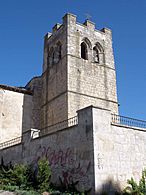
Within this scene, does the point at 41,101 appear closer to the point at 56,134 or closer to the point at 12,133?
the point at 12,133

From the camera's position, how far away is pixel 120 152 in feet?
36.8

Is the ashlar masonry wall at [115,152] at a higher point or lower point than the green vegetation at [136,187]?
higher

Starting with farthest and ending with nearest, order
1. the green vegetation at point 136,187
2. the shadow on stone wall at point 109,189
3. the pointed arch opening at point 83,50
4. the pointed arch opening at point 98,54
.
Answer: the pointed arch opening at point 98,54 < the pointed arch opening at point 83,50 < the green vegetation at point 136,187 < the shadow on stone wall at point 109,189

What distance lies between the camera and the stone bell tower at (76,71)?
1900 centimetres

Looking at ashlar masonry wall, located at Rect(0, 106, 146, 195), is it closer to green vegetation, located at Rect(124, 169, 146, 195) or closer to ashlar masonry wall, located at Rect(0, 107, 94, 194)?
ashlar masonry wall, located at Rect(0, 107, 94, 194)

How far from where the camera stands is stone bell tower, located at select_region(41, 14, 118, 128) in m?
19.0

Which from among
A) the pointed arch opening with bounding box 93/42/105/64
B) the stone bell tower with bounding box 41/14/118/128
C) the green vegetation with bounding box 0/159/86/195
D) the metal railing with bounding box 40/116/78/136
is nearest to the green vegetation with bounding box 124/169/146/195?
the green vegetation with bounding box 0/159/86/195

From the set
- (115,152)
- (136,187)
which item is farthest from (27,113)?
(136,187)

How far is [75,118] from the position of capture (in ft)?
55.4

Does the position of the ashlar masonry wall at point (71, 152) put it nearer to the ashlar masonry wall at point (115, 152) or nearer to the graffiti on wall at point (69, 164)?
the graffiti on wall at point (69, 164)

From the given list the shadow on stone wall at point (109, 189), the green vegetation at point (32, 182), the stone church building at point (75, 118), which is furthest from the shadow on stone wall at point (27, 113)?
the shadow on stone wall at point (109, 189)

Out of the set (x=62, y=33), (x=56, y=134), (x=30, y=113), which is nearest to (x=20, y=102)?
(x=30, y=113)

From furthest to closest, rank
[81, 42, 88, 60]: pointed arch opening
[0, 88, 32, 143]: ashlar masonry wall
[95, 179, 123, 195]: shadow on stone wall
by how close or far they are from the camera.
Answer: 1. [81, 42, 88, 60]: pointed arch opening
2. [0, 88, 32, 143]: ashlar masonry wall
3. [95, 179, 123, 195]: shadow on stone wall

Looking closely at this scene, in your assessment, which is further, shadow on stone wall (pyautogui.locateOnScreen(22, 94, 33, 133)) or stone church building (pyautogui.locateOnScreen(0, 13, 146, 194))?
shadow on stone wall (pyautogui.locateOnScreen(22, 94, 33, 133))
